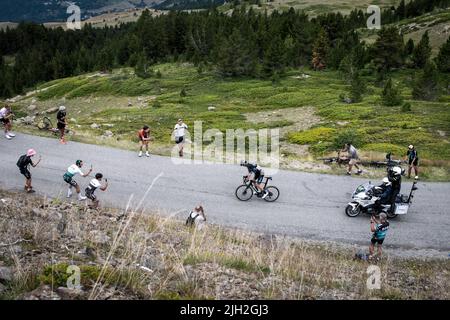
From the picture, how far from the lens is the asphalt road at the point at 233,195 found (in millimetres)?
15172

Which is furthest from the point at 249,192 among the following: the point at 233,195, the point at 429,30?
the point at 429,30

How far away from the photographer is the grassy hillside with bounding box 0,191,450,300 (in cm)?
550

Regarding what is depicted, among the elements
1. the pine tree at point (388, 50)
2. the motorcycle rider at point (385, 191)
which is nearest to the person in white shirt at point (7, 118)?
the motorcycle rider at point (385, 191)

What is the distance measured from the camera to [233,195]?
58.2ft

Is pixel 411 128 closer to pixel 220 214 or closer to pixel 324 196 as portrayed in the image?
pixel 324 196

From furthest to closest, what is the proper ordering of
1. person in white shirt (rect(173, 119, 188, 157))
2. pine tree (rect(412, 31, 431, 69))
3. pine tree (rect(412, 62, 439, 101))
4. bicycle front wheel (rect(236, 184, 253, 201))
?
pine tree (rect(412, 31, 431, 69)), pine tree (rect(412, 62, 439, 101)), person in white shirt (rect(173, 119, 188, 157)), bicycle front wheel (rect(236, 184, 253, 201))

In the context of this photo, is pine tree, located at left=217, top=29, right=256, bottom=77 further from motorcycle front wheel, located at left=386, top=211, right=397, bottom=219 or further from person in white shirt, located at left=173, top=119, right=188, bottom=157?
motorcycle front wheel, located at left=386, top=211, right=397, bottom=219

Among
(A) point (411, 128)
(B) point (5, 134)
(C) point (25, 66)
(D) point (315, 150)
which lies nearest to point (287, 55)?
(A) point (411, 128)

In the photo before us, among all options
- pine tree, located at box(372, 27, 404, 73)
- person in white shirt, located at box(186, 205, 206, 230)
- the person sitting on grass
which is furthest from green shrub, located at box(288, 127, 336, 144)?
pine tree, located at box(372, 27, 404, 73)

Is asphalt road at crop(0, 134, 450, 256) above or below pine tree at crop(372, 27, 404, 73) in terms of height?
below

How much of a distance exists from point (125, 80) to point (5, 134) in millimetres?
48621

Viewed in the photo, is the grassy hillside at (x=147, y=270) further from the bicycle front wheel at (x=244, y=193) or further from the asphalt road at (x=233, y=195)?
the bicycle front wheel at (x=244, y=193)

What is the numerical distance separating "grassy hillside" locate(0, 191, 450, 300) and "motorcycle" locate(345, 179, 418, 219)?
430cm

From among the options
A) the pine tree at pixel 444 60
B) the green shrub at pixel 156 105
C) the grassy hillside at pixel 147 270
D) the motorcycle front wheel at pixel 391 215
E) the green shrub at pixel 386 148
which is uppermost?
the pine tree at pixel 444 60
